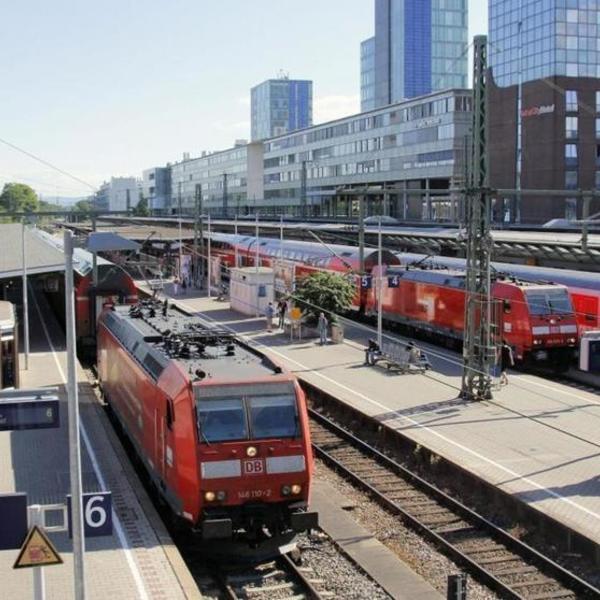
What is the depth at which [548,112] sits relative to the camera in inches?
3253

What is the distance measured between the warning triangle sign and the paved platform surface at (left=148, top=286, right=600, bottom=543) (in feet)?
A: 29.4

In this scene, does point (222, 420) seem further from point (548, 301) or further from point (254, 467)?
point (548, 301)

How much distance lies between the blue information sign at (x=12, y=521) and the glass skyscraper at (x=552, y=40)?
8090cm

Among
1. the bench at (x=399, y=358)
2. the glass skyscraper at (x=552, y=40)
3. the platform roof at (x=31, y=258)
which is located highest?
the glass skyscraper at (x=552, y=40)

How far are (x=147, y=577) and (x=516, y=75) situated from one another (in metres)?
82.1

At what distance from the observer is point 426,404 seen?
2486cm

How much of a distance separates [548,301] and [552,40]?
200 ft

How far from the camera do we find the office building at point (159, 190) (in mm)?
176625

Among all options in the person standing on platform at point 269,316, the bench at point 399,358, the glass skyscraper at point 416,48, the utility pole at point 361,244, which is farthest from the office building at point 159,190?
the bench at point 399,358

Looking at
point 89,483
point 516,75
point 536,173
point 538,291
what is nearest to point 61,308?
point 538,291

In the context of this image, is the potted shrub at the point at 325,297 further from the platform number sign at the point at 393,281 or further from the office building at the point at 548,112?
the office building at the point at 548,112

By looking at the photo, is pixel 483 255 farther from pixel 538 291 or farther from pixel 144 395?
pixel 144 395

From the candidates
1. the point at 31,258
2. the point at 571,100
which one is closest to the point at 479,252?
the point at 31,258

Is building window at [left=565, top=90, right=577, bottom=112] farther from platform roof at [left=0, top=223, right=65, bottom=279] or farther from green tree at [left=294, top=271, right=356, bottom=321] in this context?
green tree at [left=294, top=271, right=356, bottom=321]
